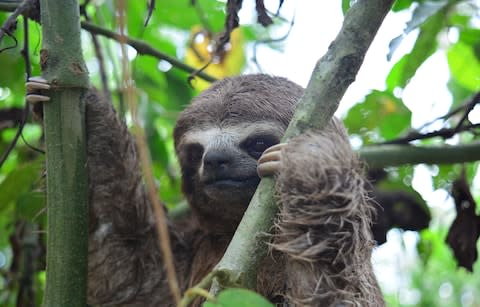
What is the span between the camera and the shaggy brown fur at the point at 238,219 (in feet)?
12.9

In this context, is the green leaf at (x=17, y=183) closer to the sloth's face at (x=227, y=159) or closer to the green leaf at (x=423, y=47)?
the sloth's face at (x=227, y=159)

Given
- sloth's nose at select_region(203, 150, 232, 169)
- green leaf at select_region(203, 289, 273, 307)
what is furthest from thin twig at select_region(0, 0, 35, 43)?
green leaf at select_region(203, 289, 273, 307)

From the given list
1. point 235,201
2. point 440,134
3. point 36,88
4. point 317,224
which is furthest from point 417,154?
point 36,88

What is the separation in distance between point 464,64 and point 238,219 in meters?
3.05

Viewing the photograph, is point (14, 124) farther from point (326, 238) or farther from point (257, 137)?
point (326, 238)

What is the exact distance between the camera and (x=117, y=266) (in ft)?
21.0

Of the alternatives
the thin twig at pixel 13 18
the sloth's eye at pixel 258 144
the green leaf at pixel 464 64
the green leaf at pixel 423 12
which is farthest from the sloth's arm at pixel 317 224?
the green leaf at pixel 464 64

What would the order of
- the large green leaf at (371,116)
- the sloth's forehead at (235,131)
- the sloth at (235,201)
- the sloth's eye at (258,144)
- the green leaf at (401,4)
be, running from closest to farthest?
the sloth at (235,201) → the sloth's eye at (258,144) → the sloth's forehead at (235,131) → the green leaf at (401,4) → the large green leaf at (371,116)

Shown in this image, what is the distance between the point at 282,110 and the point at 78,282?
2.68m

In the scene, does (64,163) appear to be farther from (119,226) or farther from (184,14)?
(184,14)

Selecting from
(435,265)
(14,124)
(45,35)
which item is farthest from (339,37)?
(435,265)

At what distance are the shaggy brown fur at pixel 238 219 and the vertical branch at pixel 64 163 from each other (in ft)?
3.69

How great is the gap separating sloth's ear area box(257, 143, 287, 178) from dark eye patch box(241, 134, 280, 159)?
4.31 ft

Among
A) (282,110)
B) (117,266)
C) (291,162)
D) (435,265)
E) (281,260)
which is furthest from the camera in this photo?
(435,265)
